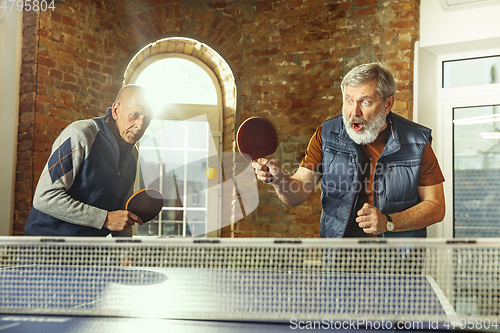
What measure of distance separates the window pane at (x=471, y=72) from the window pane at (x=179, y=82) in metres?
2.34

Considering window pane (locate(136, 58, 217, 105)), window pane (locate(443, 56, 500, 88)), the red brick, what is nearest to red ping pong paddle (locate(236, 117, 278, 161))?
window pane (locate(136, 58, 217, 105))

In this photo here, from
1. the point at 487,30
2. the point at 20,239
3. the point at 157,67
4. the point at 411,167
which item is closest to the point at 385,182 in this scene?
the point at 411,167

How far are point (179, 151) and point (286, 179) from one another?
2097 millimetres

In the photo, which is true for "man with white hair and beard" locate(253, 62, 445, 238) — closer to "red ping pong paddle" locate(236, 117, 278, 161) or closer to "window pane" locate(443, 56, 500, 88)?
"red ping pong paddle" locate(236, 117, 278, 161)

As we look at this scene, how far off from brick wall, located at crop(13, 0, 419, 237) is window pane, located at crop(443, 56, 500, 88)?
440 millimetres

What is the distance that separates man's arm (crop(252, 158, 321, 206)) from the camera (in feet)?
7.77

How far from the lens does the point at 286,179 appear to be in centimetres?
252

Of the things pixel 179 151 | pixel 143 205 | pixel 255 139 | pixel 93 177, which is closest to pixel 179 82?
pixel 179 151

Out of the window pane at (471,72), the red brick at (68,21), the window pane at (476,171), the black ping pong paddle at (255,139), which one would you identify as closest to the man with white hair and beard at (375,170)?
the black ping pong paddle at (255,139)

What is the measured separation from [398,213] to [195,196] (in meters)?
2.34

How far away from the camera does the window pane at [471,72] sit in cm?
356

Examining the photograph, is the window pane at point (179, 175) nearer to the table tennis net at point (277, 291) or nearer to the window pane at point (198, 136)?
the window pane at point (198, 136)

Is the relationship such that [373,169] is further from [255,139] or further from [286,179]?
[255,139]

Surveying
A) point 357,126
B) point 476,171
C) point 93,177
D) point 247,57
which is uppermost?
point 247,57
